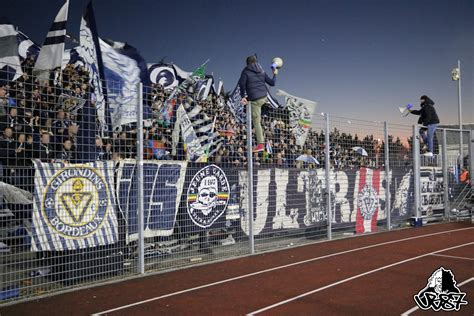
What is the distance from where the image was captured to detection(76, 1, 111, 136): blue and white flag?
25.4 ft

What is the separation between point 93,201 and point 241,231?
3781 millimetres

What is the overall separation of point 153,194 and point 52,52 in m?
3.03

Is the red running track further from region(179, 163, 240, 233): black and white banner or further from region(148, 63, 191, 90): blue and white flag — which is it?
region(148, 63, 191, 90): blue and white flag

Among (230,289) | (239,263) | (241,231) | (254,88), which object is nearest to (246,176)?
(241,231)

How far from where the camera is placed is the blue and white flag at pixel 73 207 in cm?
660

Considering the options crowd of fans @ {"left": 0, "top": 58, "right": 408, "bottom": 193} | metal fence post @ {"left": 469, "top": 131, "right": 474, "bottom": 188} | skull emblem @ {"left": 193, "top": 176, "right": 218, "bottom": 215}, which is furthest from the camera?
metal fence post @ {"left": 469, "top": 131, "right": 474, "bottom": 188}

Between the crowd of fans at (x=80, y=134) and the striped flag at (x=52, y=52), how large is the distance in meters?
0.16

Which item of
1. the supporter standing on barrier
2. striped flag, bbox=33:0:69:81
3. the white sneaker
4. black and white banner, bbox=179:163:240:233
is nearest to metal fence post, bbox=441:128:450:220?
the supporter standing on barrier

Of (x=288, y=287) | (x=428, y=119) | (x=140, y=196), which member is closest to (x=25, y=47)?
(x=140, y=196)

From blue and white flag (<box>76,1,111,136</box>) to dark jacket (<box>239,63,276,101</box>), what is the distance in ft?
13.5

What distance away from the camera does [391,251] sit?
9914 mm

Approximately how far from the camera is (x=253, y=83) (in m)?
11.8

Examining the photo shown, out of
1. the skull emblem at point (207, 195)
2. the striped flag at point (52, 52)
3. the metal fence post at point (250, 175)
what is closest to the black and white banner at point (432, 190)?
the metal fence post at point (250, 175)

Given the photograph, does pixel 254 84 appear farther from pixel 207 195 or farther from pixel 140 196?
pixel 140 196
